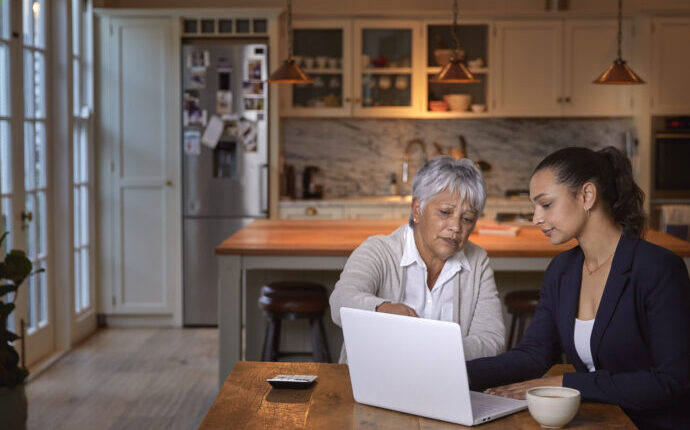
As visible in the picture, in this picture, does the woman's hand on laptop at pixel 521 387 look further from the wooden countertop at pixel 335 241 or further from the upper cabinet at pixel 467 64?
the upper cabinet at pixel 467 64

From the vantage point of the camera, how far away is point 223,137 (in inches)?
238

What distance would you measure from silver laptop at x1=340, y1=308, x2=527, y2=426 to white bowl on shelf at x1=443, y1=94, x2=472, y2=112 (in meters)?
4.62

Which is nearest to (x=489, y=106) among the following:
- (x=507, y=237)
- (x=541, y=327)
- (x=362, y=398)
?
(x=507, y=237)

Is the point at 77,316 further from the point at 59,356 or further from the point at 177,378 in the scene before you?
the point at 177,378

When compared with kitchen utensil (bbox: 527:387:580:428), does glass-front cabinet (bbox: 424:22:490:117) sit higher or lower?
higher

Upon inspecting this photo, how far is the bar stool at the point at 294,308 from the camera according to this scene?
394 centimetres

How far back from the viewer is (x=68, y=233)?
5297mm

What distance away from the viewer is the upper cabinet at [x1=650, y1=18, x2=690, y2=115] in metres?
6.18

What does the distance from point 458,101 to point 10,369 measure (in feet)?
12.8

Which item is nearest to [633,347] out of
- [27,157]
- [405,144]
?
[27,157]

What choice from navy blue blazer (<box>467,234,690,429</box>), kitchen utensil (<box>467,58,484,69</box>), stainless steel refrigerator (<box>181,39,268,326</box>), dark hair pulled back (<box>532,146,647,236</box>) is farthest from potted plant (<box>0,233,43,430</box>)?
kitchen utensil (<box>467,58,484,69</box>)

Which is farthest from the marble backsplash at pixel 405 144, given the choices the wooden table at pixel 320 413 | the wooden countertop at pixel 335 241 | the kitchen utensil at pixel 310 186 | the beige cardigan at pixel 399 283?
the wooden table at pixel 320 413

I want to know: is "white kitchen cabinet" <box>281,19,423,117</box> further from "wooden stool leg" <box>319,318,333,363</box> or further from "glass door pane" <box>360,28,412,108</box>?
"wooden stool leg" <box>319,318,333,363</box>

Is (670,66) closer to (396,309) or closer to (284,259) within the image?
(284,259)
